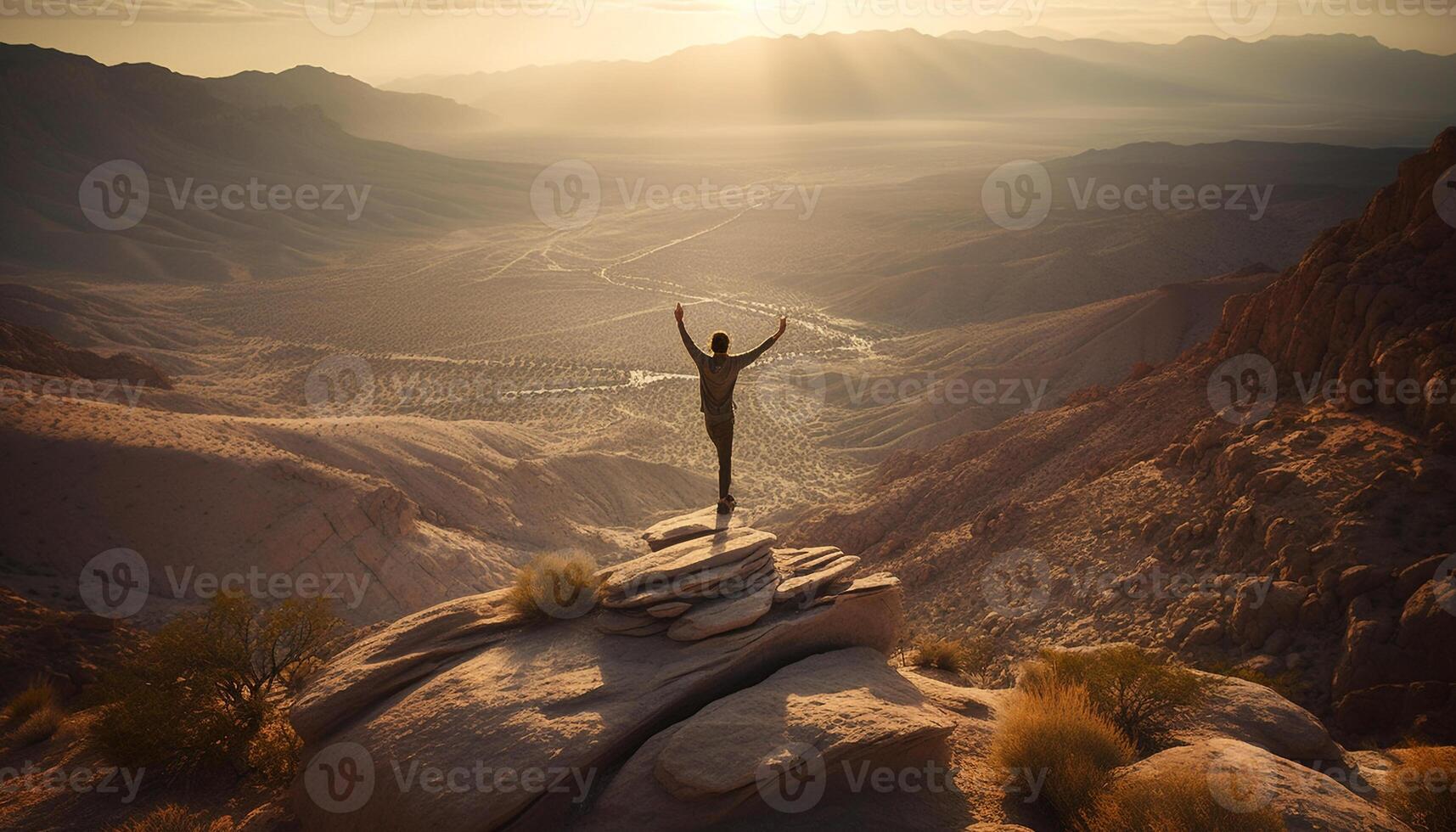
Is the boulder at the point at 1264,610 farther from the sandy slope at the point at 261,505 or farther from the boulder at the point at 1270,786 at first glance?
the sandy slope at the point at 261,505

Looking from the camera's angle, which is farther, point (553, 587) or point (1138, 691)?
point (553, 587)

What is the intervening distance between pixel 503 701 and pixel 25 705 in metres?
7.93

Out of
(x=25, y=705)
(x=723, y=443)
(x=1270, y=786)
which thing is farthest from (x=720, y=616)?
(x=25, y=705)

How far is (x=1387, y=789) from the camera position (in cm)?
618

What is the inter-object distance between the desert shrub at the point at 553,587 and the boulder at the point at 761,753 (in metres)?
2.19

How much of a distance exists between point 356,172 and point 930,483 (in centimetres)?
8425

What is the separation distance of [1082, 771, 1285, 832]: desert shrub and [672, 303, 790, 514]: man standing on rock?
15.6ft

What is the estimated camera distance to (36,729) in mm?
9570

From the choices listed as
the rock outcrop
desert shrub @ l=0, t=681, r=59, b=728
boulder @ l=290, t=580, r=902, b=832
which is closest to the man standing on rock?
the rock outcrop

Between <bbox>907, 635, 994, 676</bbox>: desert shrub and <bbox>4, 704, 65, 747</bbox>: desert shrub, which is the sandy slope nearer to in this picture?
<bbox>4, 704, 65, 747</bbox>: desert shrub

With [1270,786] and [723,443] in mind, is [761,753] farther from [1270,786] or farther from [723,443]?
[723,443]

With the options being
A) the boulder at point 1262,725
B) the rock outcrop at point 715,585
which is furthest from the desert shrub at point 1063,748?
the rock outcrop at point 715,585

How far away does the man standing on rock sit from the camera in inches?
341

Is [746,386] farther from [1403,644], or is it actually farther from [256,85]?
[256,85]
